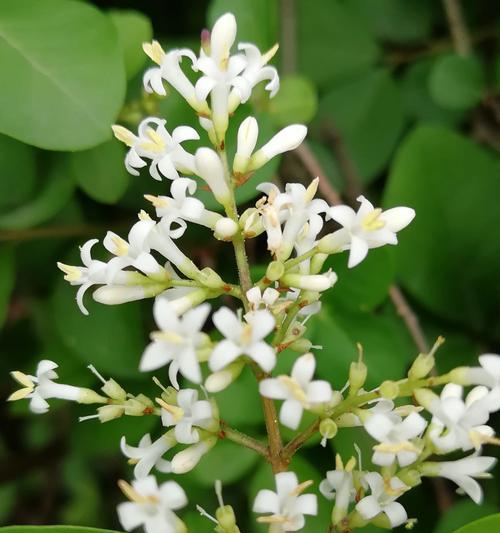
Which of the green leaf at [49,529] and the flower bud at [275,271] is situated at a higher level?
the flower bud at [275,271]

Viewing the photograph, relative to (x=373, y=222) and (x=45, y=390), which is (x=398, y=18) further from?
(x=45, y=390)

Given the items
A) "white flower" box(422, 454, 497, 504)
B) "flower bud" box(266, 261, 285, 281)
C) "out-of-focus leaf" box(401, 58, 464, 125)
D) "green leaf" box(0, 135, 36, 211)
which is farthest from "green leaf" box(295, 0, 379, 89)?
"white flower" box(422, 454, 497, 504)

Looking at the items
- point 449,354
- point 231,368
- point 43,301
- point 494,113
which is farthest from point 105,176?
point 494,113

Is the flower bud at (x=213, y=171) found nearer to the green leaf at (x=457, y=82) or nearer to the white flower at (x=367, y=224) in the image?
the white flower at (x=367, y=224)

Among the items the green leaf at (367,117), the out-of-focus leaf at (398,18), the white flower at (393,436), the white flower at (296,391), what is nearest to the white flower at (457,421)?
the white flower at (393,436)

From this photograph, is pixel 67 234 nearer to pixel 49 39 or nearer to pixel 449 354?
pixel 49 39

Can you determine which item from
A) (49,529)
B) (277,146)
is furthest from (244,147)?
(49,529)

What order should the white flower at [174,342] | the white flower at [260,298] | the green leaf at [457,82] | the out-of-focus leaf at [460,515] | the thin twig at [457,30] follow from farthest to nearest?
the thin twig at [457,30]
the green leaf at [457,82]
the out-of-focus leaf at [460,515]
the white flower at [260,298]
the white flower at [174,342]
